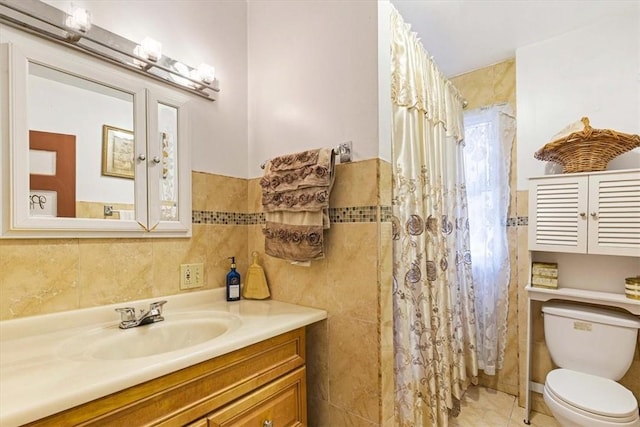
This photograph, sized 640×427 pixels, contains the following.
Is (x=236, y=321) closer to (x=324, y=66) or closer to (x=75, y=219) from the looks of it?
(x=75, y=219)

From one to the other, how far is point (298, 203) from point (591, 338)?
1844 millimetres

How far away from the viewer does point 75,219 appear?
43.9 inches

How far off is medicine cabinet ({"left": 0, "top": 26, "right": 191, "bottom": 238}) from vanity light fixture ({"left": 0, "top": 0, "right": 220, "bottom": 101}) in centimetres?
4

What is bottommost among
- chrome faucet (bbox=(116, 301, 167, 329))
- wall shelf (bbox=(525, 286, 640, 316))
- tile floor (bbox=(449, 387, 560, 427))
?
tile floor (bbox=(449, 387, 560, 427))

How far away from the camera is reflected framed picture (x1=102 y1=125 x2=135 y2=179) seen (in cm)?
121

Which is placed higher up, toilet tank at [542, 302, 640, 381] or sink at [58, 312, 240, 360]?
sink at [58, 312, 240, 360]

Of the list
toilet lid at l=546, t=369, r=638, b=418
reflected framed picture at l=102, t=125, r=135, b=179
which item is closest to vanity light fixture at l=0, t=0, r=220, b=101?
reflected framed picture at l=102, t=125, r=135, b=179

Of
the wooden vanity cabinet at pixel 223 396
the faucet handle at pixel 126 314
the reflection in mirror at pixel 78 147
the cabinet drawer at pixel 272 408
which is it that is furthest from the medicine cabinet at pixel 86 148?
the cabinet drawer at pixel 272 408

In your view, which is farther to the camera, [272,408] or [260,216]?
[260,216]

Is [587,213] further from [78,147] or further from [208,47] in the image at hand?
[78,147]

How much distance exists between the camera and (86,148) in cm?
116

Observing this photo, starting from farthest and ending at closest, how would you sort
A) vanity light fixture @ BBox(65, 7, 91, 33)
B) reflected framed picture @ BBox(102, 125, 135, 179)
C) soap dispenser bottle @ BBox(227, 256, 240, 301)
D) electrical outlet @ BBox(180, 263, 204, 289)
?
1. soap dispenser bottle @ BBox(227, 256, 240, 301)
2. electrical outlet @ BBox(180, 263, 204, 289)
3. reflected framed picture @ BBox(102, 125, 135, 179)
4. vanity light fixture @ BBox(65, 7, 91, 33)

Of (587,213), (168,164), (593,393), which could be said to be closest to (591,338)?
(593,393)

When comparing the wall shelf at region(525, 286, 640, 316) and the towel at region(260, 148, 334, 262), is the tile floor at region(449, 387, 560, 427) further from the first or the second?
the towel at region(260, 148, 334, 262)
